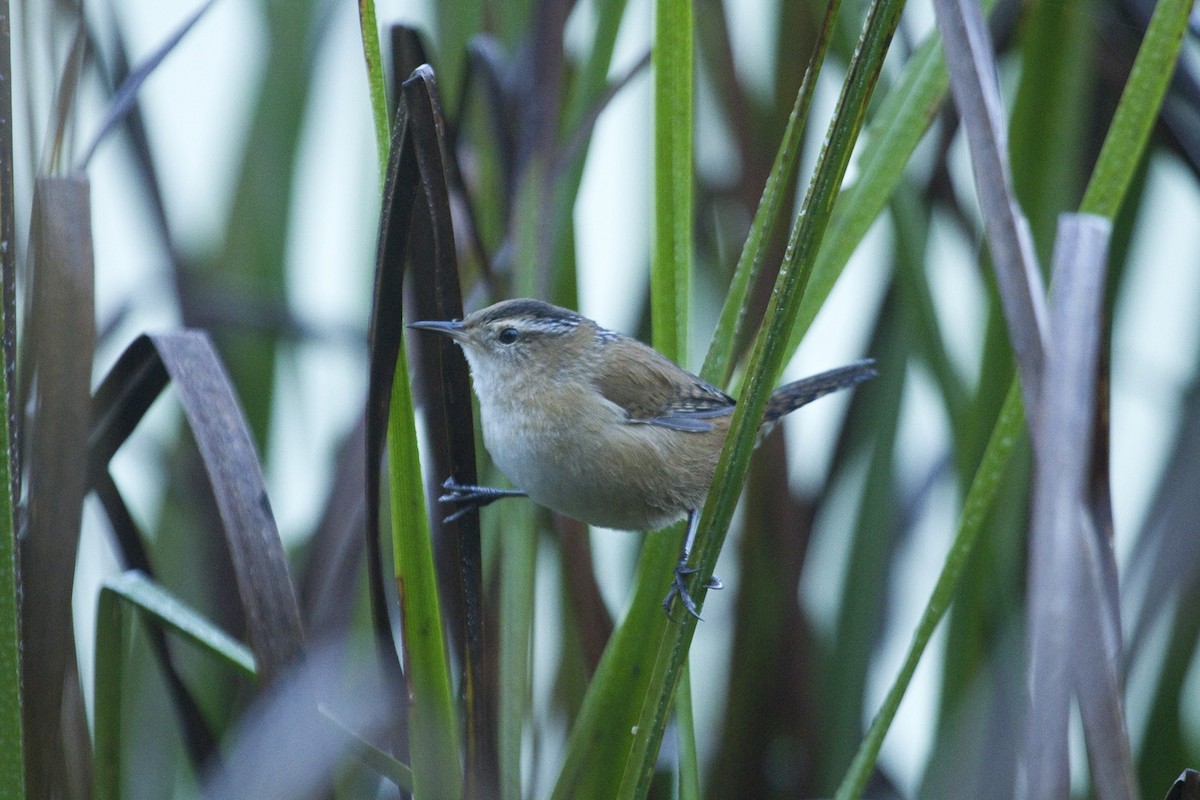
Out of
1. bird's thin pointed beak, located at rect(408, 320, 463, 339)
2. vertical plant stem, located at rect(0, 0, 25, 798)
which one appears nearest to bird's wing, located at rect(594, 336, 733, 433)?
bird's thin pointed beak, located at rect(408, 320, 463, 339)

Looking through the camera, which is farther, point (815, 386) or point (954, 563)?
point (815, 386)

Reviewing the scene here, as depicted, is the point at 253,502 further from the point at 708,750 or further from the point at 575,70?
the point at 575,70

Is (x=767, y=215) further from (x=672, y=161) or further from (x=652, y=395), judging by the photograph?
(x=652, y=395)

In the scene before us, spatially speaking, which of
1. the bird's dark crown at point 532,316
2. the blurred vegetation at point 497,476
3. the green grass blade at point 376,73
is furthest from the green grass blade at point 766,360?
the bird's dark crown at point 532,316

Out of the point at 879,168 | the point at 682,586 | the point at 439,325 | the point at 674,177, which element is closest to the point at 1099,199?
the point at 879,168

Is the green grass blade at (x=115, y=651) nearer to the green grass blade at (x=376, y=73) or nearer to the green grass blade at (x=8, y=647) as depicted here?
the green grass blade at (x=8, y=647)
